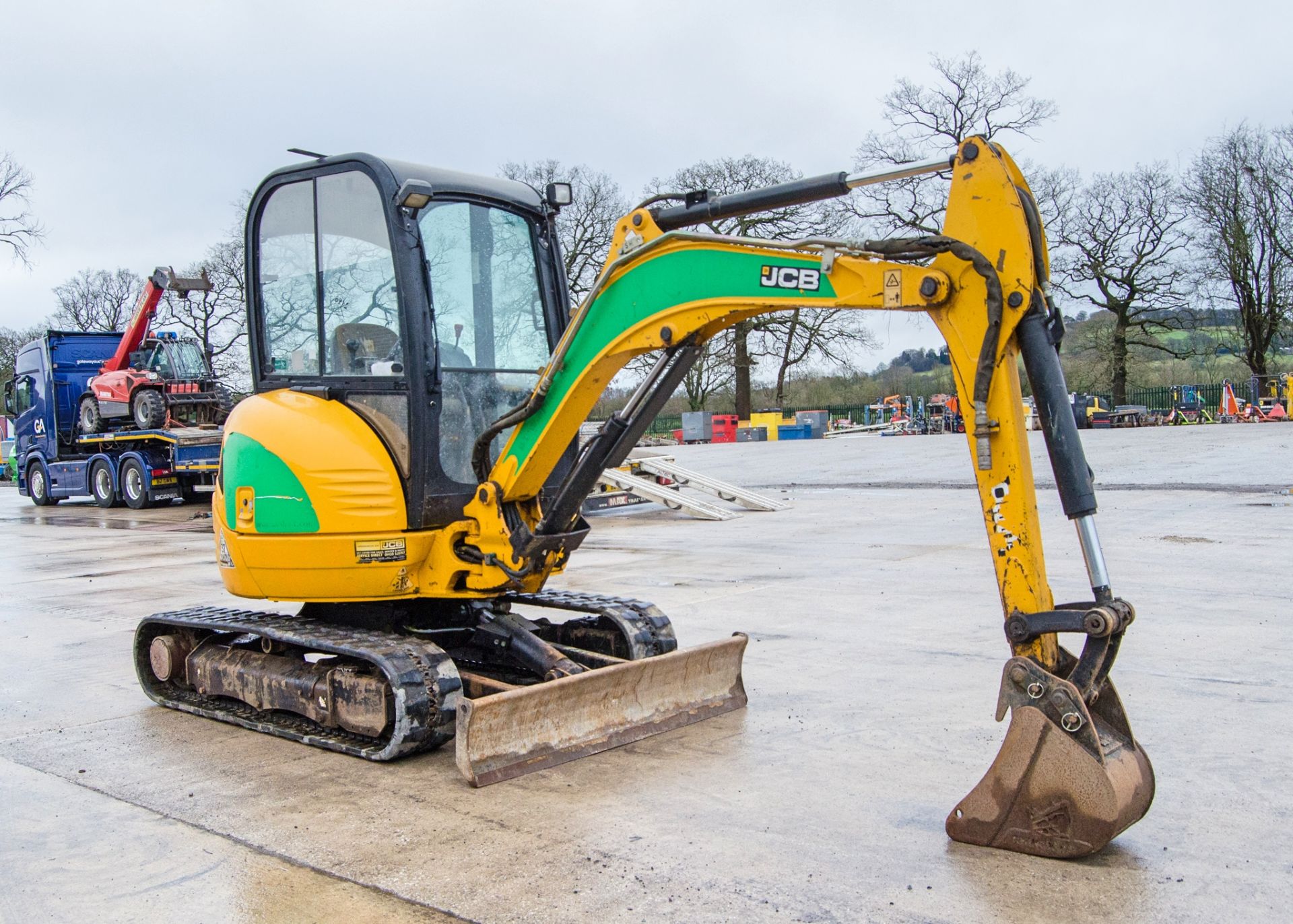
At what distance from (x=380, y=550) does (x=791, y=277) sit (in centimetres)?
242

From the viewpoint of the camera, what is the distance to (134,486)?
75.9ft

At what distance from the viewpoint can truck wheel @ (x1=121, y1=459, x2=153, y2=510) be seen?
22812mm

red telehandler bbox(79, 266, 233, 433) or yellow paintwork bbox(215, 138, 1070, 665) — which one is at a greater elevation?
red telehandler bbox(79, 266, 233, 433)

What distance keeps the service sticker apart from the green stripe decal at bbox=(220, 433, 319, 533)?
258 millimetres

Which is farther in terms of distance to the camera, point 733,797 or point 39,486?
point 39,486

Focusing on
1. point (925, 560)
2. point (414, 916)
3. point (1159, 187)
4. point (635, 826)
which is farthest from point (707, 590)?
point (1159, 187)

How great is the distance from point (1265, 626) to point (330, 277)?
636 cm

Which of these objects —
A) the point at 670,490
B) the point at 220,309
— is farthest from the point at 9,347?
the point at 670,490

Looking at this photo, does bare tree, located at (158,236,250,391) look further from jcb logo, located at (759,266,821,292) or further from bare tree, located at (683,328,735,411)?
jcb logo, located at (759,266,821,292)

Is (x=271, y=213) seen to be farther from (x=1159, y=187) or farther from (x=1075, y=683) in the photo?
(x=1159, y=187)

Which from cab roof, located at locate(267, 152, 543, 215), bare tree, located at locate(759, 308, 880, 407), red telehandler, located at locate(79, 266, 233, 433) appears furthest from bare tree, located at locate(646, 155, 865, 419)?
cab roof, located at locate(267, 152, 543, 215)

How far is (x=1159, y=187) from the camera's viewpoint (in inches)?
1697

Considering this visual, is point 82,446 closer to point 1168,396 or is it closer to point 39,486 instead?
point 39,486

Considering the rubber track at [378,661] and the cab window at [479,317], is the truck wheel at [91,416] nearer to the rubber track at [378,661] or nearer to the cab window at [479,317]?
the rubber track at [378,661]
